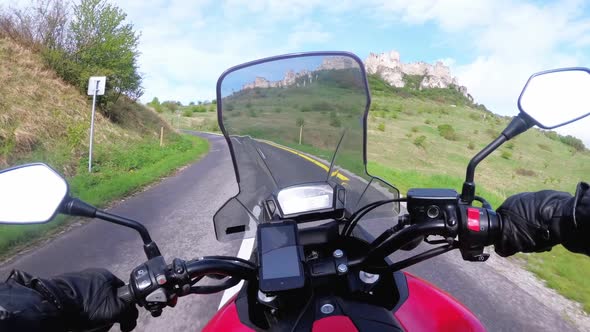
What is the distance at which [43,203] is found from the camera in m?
1.48

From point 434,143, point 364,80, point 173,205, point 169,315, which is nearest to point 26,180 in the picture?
point 364,80

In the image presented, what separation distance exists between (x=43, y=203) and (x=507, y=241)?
60.2 inches

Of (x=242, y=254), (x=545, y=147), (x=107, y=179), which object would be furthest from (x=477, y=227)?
(x=545, y=147)

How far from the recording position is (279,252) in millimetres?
1458

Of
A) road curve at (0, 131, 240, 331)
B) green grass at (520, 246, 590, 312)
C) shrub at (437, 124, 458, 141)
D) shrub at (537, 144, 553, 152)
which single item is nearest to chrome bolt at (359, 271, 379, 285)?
road curve at (0, 131, 240, 331)

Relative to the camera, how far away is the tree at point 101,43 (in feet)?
72.3

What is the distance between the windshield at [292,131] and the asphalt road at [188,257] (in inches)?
4.6

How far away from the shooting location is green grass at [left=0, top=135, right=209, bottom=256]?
6352mm

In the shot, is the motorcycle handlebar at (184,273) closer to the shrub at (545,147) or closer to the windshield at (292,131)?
the windshield at (292,131)

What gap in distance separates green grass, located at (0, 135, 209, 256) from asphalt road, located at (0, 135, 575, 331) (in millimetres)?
460

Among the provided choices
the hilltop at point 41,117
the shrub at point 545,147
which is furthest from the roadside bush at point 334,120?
the shrub at point 545,147

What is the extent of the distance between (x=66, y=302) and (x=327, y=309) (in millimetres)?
799

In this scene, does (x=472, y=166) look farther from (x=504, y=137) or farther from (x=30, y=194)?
(x=30, y=194)

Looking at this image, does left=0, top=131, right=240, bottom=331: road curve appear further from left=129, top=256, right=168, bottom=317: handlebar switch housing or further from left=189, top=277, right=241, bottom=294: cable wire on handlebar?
left=129, top=256, right=168, bottom=317: handlebar switch housing
